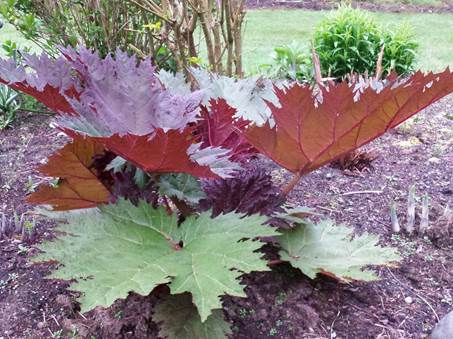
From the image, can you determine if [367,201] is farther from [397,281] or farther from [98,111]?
[98,111]

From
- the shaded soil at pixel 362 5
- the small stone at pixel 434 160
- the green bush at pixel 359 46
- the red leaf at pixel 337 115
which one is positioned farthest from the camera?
the shaded soil at pixel 362 5

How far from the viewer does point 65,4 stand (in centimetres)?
385

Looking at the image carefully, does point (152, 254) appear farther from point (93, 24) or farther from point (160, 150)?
point (93, 24)

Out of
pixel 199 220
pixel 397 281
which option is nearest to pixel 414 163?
pixel 397 281

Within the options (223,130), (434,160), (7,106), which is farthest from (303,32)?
(223,130)

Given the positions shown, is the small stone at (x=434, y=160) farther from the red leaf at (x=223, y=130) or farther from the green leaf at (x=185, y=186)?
the green leaf at (x=185, y=186)

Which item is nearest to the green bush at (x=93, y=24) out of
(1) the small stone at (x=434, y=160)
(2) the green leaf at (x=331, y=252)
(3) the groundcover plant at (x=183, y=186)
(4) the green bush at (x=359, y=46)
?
(4) the green bush at (x=359, y=46)

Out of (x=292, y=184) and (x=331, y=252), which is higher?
(x=292, y=184)

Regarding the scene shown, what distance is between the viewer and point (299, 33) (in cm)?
866

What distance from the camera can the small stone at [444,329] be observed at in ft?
4.34

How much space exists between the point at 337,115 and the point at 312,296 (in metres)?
0.56

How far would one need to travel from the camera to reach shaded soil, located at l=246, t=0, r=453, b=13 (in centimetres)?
1123

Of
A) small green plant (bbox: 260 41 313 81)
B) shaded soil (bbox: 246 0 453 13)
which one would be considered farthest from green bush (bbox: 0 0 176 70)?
shaded soil (bbox: 246 0 453 13)

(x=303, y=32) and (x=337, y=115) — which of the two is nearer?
(x=337, y=115)
